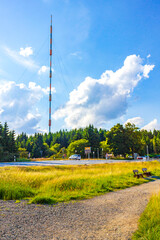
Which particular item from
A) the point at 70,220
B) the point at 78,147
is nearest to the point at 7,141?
the point at 78,147

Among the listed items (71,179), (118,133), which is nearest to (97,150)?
(118,133)

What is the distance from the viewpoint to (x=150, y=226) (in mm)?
4547

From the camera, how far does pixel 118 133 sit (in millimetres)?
71438

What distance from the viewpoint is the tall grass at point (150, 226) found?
406 centimetres

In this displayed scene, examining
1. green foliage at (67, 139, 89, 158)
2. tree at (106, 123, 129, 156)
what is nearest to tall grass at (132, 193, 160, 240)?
tree at (106, 123, 129, 156)

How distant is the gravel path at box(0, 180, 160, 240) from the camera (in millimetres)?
4391

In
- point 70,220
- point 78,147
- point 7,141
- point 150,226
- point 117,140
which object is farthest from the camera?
point 78,147

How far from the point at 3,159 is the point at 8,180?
3833cm

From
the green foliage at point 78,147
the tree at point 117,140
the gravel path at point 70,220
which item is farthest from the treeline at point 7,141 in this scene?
the gravel path at point 70,220

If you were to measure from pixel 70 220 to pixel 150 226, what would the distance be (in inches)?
87.9

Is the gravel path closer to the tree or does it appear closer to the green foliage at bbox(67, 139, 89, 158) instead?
the tree

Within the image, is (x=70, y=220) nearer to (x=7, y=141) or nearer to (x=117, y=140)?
(x=7, y=141)

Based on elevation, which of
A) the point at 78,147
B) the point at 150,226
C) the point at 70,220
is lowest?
the point at 70,220

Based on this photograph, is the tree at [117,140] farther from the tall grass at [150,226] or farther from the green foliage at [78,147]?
the tall grass at [150,226]
